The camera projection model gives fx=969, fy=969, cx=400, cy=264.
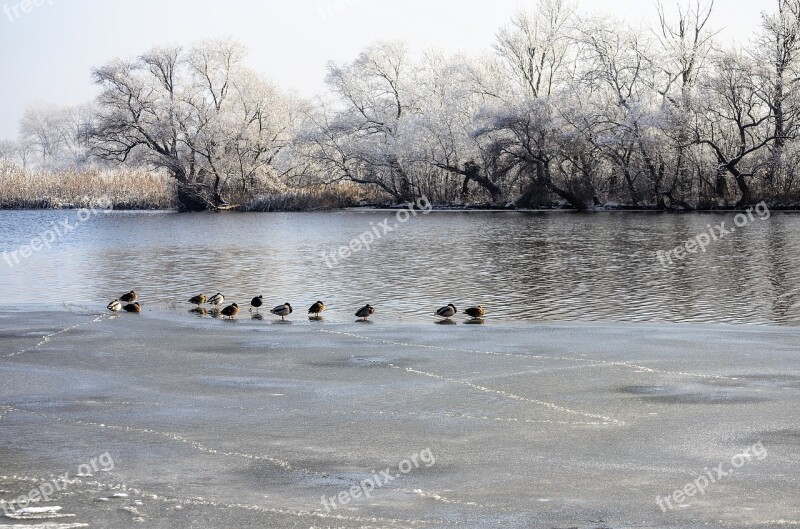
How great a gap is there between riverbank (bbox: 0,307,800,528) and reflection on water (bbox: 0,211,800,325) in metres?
3.75

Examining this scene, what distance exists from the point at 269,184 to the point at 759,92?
34964mm

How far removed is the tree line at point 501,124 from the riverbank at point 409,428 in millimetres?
43864

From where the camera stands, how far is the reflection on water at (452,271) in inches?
721

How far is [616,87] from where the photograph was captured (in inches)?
2352

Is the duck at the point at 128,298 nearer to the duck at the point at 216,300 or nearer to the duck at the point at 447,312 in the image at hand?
the duck at the point at 216,300

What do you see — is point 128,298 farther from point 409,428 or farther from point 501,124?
point 501,124

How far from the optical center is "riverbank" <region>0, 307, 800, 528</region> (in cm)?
661

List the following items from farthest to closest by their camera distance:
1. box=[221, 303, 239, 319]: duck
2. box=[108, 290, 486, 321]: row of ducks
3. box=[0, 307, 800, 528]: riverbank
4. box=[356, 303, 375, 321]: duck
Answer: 1. box=[221, 303, 239, 319]: duck
2. box=[108, 290, 486, 321]: row of ducks
3. box=[356, 303, 375, 321]: duck
4. box=[0, 307, 800, 528]: riverbank

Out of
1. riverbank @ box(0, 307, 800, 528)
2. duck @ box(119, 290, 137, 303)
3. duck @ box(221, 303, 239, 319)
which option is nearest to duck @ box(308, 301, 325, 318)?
duck @ box(221, 303, 239, 319)

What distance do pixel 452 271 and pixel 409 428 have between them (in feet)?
54.4

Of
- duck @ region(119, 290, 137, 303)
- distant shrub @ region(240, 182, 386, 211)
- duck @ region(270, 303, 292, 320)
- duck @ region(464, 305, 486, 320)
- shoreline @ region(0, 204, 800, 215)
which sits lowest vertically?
duck @ region(464, 305, 486, 320)

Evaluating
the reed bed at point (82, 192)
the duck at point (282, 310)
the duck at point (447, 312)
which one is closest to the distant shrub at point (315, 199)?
the reed bed at point (82, 192)

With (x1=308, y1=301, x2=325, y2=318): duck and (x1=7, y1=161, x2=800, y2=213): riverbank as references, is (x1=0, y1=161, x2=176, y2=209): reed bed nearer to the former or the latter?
(x1=7, y1=161, x2=800, y2=213): riverbank

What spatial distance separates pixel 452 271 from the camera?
25.2 metres
